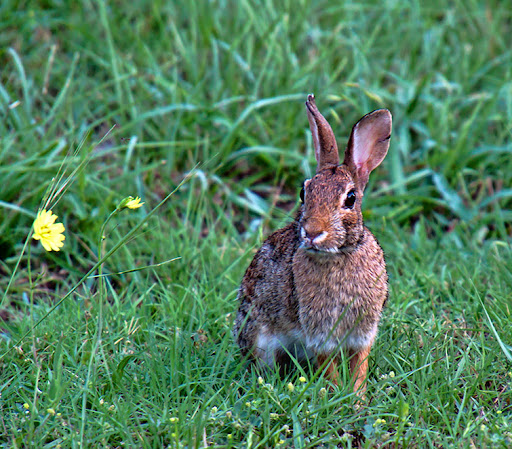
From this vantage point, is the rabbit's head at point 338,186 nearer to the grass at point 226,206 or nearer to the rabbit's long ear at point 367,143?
the rabbit's long ear at point 367,143

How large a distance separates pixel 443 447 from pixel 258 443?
78cm

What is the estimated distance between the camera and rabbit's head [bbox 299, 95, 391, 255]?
3.33 meters

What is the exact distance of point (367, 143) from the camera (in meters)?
3.80

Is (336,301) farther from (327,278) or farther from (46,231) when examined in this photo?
(46,231)

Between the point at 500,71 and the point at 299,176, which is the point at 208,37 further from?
the point at 500,71

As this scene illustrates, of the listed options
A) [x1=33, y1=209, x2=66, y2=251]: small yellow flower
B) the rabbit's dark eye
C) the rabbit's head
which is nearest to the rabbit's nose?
the rabbit's head

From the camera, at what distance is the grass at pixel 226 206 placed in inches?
134

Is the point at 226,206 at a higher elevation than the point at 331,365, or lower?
lower

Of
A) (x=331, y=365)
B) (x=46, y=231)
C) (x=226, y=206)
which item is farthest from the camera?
(x=226, y=206)

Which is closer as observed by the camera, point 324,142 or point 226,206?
point 324,142

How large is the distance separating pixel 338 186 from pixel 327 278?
0.44 meters

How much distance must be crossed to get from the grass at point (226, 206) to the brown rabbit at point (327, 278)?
162 millimetres

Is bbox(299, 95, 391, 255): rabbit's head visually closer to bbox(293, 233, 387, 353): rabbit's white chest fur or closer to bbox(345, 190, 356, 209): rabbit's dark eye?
bbox(345, 190, 356, 209): rabbit's dark eye

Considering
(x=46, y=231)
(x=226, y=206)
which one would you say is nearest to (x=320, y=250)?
(x=46, y=231)
